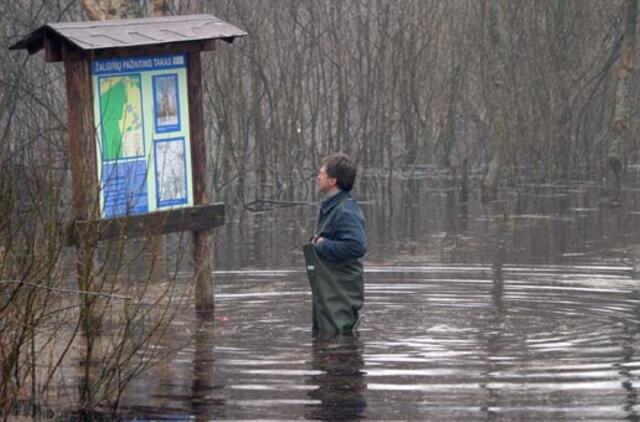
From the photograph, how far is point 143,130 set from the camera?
39.2ft

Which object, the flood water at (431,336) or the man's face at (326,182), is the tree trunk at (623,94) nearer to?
the flood water at (431,336)

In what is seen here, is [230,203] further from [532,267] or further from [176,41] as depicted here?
[176,41]

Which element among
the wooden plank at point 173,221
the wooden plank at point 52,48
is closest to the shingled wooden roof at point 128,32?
the wooden plank at point 52,48

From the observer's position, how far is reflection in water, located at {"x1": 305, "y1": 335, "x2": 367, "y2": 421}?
8.66 metres

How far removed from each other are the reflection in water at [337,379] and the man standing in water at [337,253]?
195 millimetres

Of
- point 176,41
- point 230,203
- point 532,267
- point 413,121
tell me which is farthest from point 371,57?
point 176,41

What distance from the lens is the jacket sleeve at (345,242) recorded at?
36.8ft

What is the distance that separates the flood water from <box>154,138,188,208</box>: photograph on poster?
39.9 inches

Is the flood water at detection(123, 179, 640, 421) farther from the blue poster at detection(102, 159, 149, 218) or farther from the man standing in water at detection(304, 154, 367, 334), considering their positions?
the blue poster at detection(102, 159, 149, 218)

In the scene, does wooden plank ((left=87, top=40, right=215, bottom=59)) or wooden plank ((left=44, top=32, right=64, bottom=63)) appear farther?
wooden plank ((left=87, top=40, right=215, bottom=59))

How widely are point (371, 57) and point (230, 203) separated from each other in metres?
4.36

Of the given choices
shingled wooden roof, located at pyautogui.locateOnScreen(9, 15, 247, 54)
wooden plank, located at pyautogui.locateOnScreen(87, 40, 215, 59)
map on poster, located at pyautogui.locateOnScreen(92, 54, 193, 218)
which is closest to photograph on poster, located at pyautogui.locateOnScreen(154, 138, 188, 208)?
map on poster, located at pyautogui.locateOnScreen(92, 54, 193, 218)

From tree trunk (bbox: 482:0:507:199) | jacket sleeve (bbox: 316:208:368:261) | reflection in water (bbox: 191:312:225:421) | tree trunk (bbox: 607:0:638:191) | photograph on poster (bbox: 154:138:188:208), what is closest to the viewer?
reflection in water (bbox: 191:312:225:421)

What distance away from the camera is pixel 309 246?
11359 mm
